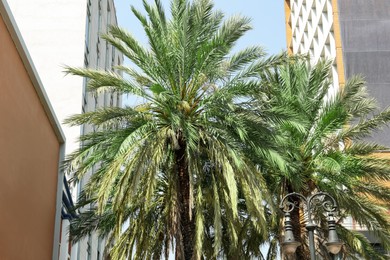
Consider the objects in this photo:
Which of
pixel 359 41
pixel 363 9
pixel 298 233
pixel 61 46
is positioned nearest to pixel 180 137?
pixel 298 233

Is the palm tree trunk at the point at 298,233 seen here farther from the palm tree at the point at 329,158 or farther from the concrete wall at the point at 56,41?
the concrete wall at the point at 56,41

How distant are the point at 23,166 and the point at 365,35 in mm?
29064

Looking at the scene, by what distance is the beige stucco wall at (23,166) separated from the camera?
1900cm

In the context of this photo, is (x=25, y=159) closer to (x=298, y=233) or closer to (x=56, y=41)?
(x=298, y=233)

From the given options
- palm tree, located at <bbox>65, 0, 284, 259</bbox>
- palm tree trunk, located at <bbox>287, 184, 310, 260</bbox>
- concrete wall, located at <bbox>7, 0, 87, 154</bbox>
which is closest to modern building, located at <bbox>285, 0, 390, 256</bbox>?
concrete wall, located at <bbox>7, 0, 87, 154</bbox>

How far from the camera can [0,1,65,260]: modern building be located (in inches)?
749

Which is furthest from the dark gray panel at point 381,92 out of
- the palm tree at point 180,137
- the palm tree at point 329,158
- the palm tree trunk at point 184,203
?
the palm tree trunk at point 184,203

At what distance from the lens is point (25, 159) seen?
69.5 ft

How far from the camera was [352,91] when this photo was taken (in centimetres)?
2764

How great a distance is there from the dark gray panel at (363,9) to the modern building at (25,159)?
25.0 metres

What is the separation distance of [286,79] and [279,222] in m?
4.86

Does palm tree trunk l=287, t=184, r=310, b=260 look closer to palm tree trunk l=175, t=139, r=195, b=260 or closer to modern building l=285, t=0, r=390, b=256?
palm tree trunk l=175, t=139, r=195, b=260

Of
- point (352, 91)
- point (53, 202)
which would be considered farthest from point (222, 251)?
point (352, 91)

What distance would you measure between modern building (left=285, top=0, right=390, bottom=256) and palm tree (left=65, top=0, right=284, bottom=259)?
18.7 meters
